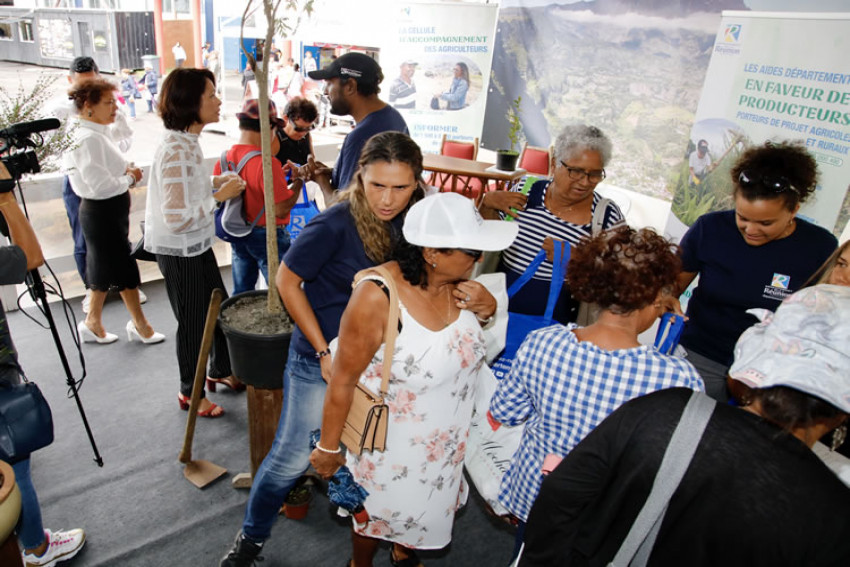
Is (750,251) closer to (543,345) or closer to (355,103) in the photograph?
(543,345)

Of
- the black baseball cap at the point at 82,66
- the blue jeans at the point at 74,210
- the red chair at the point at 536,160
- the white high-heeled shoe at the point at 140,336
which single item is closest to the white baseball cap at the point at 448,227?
the white high-heeled shoe at the point at 140,336

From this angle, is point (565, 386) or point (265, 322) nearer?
point (565, 386)

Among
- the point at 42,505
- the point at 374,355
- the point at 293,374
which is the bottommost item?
the point at 42,505

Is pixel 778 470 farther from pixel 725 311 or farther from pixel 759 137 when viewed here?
pixel 759 137

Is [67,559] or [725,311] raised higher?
[725,311]

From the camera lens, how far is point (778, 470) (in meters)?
0.96

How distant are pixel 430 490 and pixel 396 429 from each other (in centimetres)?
25

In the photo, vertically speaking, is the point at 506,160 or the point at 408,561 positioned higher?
the point at 506,160

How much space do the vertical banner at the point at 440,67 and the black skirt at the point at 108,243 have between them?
4191 mm

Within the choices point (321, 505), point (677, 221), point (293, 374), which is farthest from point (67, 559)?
point (677, 221)

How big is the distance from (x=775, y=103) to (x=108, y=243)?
435 cm

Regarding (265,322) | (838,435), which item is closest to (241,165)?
(265,322)

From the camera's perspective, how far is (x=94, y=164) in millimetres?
3328

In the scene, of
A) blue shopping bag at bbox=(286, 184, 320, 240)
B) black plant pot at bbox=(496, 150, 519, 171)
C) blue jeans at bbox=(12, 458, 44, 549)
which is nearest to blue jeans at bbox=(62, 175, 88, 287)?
blue shopping bag at bbox=(286, 184, 320, 240)
